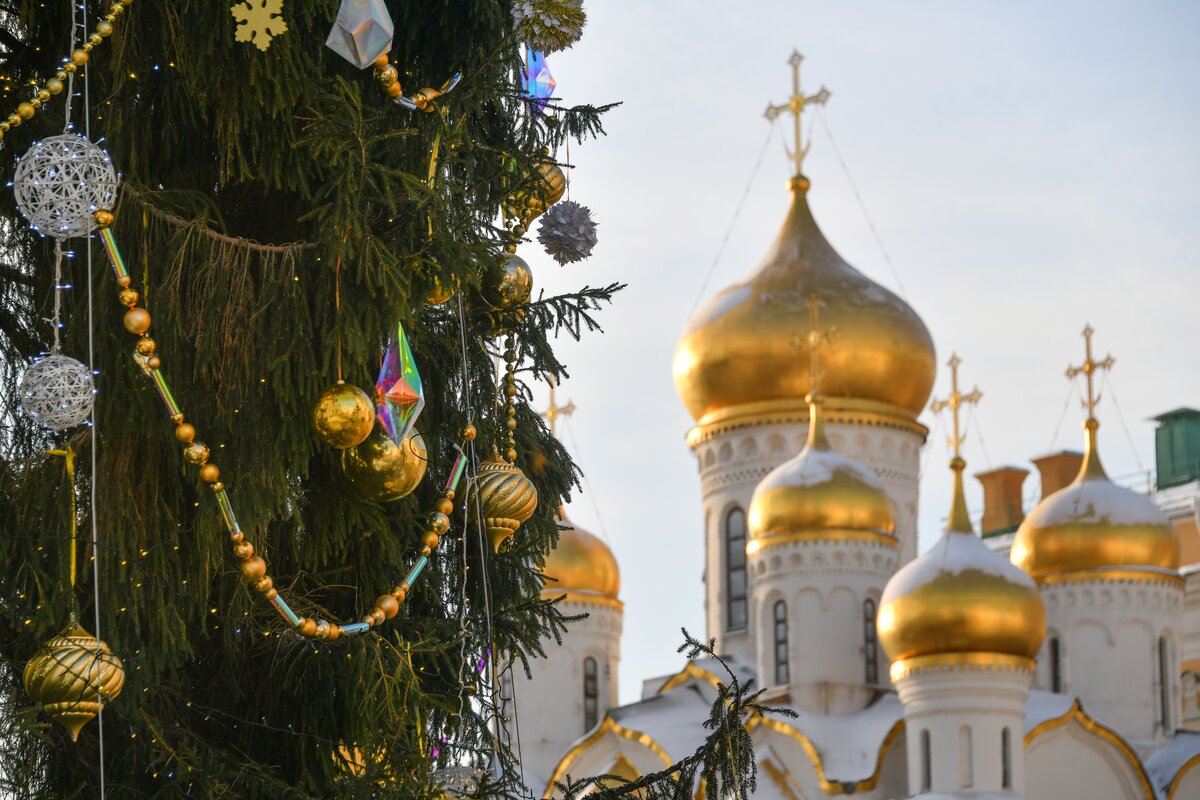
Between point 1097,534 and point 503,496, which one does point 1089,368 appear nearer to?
point 1097,534

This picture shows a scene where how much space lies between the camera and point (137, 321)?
5.14 meters

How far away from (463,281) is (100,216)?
3.36 feet

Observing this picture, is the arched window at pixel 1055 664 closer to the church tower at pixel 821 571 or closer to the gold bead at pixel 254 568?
the church tower at pixel 821 571

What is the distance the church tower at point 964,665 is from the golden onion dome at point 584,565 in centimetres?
658

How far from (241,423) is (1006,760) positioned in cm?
1734

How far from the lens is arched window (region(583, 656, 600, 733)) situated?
2812 cm

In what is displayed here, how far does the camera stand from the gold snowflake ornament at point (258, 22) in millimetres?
5348

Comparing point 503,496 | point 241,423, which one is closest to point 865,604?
point 503,496

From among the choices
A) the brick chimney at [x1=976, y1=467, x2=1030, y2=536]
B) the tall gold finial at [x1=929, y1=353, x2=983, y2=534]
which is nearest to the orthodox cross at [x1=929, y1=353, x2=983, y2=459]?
the tall gold finial at [x1=929, y1=353, x2=983, y2=534]

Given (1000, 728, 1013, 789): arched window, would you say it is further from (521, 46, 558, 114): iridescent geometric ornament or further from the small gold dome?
Result: (521, 46, 558, 114): iridescent geometric ornament

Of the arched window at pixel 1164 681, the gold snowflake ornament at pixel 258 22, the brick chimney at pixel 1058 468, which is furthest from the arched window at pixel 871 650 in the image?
the gold snowflake ornament at pixel 258 22

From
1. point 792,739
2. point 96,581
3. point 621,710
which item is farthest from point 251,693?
point 621,710

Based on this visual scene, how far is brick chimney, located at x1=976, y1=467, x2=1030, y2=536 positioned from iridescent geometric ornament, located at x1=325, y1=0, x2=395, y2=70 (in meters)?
32.3

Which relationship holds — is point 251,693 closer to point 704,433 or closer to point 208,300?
point 208,300
